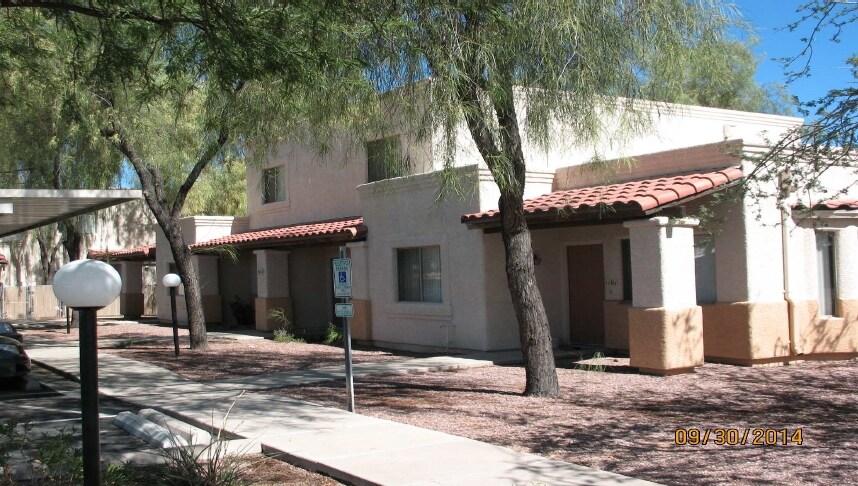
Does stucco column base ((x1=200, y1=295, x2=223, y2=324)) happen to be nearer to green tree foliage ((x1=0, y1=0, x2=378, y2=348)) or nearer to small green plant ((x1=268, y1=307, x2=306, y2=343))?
small green plant ((x1=268, y1=307, x2=306, y2=343))

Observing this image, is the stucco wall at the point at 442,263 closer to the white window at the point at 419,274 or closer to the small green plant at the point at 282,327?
the white window at the point at 419,274

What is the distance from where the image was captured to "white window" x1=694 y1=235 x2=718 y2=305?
45.4ft

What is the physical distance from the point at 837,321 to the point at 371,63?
886cm

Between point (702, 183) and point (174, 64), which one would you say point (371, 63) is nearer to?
point (174, 64)

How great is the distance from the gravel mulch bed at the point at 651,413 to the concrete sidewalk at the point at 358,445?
42 centimetres

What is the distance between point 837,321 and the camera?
1415cm

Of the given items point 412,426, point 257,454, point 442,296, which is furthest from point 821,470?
point 442,296

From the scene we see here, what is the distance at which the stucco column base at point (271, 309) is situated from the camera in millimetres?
22719

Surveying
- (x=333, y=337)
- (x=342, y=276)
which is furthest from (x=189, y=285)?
(x=342, y=276)

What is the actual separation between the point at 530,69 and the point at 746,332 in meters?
5.66

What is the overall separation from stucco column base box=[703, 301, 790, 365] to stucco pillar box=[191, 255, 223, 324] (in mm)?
16514

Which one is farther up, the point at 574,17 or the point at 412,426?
the point at 574,17

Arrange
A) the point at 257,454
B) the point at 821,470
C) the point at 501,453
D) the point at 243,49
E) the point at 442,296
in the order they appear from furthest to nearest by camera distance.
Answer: the point at 442,296, the point at 243,49, the point at 257,454, the point at 501,453, the point at 821,470
